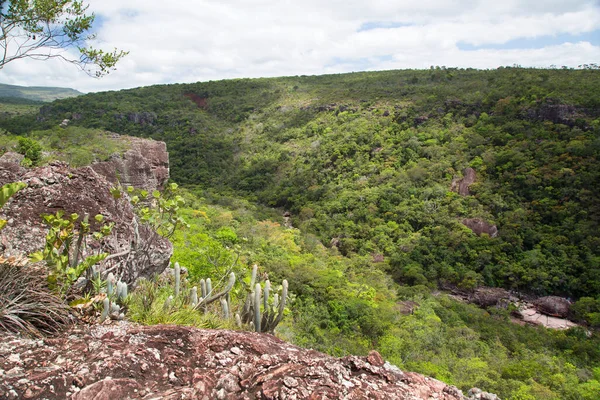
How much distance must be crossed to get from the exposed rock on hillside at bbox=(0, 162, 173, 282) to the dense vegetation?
1.36 m

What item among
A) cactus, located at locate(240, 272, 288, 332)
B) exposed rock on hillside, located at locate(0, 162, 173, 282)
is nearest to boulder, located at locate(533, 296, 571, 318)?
Result: cactus, located at locate(240, 272, 288, 332)

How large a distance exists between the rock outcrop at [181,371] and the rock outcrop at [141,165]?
1362cm

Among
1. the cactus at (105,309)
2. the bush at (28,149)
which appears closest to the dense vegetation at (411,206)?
the cactus at (105,309)

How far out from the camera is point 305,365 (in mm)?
2467

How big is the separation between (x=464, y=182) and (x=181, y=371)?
3992cm

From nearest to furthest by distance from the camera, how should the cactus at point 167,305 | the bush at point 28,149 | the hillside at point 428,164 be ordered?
the cactus at point 167,305, the bush at point 28,149, the hillside at point 428,164

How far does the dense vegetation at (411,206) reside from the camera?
15531 mm

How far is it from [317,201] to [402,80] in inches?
1432

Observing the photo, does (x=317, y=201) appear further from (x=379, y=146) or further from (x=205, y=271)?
(x=205, y=271)

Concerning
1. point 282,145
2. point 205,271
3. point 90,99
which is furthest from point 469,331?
point 90,99

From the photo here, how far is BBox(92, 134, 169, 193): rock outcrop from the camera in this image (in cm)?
1689

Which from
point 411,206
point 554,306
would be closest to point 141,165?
point 411,206

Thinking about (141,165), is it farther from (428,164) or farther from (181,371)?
(428,164)

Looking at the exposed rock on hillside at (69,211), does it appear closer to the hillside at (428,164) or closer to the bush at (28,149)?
the bush at (28,149)
